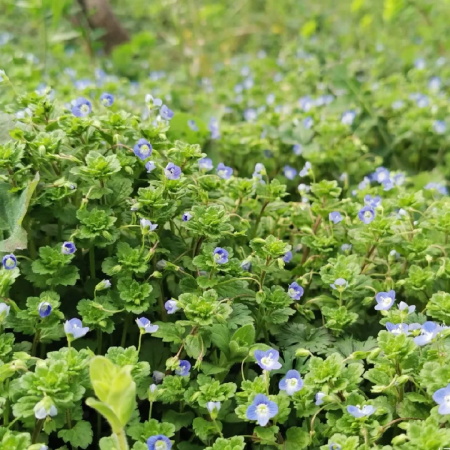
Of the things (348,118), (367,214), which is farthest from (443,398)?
(348,118)

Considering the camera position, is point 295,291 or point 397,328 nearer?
point 397,328

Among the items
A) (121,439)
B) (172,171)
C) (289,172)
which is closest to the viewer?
(121,439)

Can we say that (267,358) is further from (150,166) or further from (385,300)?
(150,166)

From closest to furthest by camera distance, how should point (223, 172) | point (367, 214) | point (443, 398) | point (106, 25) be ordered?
point (443, 398) → point (367, 214) → point (223, 172) → point (106, 25)

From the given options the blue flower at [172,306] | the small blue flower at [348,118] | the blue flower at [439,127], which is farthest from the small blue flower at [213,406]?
the blue flower at [439,127]

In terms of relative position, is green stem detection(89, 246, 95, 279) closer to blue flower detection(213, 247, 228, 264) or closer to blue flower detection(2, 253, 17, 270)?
blue flower detection(2, 253, 17, 270)

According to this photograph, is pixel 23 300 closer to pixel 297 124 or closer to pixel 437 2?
pixel 297 124

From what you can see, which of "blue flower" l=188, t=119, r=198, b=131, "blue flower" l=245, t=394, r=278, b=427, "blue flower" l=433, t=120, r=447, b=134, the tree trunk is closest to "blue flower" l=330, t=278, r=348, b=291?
"blue flower" l=245, t=394, r=278, b=427
